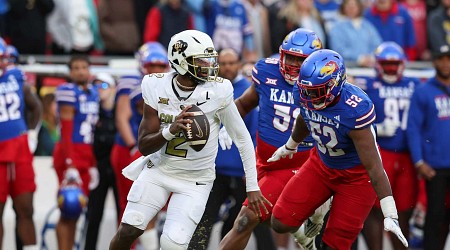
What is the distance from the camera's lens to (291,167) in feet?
30.4

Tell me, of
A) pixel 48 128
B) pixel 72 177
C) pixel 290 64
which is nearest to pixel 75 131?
pixel 72 177

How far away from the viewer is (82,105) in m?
11.0

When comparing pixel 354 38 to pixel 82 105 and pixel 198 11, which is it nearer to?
pixel 198 11

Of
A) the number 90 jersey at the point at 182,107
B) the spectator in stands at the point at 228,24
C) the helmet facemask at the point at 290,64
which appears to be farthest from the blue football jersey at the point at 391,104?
the number 90 jersey at the point at 182,107

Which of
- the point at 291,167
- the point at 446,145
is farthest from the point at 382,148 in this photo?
the point at 291,167

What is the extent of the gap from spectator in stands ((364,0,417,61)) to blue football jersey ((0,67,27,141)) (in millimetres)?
4823

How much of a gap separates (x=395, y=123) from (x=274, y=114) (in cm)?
217

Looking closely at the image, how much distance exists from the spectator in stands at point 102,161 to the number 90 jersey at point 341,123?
10.1ft

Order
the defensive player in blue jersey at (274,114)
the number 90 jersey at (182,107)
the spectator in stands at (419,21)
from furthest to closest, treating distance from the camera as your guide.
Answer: the spectator in stands at (419,21)
the defensive player in blue jersey at (274,114)
the number 90 jersey at (182,107)

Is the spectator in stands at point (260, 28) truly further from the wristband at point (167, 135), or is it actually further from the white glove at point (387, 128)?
the wristband at point (167, 135)

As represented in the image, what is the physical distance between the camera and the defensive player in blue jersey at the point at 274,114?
896 centimetres

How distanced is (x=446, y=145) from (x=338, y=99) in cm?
286

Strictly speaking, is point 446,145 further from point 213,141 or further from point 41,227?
point 41,227

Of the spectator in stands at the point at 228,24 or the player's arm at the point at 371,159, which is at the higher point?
the player's arm at the point at 371,159
